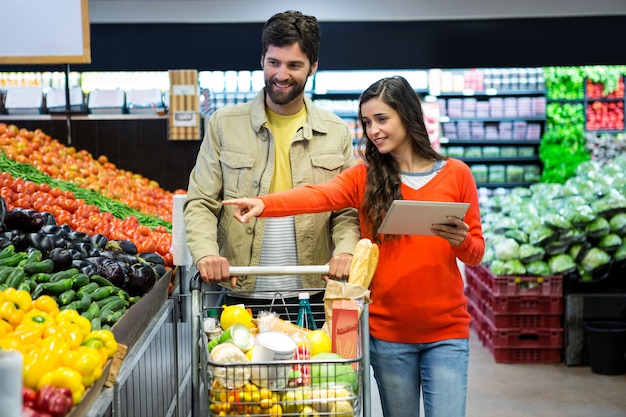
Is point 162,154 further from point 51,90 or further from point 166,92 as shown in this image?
point 51,90

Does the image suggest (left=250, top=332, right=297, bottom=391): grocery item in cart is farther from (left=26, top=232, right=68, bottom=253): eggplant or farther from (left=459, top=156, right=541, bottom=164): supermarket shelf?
(left=459, top=156, right=541, bottom=164): supermarket shelf

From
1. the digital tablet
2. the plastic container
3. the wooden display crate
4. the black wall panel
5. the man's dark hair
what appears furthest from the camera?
the black wall panel

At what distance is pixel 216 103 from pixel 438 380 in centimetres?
869

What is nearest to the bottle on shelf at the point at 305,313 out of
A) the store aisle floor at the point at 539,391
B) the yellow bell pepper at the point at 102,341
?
the yellow bell pepper at the point at 102,341

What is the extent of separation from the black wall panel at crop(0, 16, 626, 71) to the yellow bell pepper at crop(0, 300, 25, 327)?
7461mm

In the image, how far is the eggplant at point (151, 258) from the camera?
4074 millimetres

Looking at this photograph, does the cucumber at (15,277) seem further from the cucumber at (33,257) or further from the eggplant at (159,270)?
the eggplant at (159,270)

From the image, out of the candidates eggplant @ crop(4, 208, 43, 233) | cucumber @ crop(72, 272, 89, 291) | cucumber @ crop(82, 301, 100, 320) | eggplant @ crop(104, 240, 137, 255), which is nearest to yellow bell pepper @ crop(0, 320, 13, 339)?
cucumber @ crop(82, 301, 100, 320)

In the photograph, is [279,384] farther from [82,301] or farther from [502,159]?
A: [502,159]

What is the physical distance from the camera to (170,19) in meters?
9.85

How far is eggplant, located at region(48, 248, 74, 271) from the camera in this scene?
337 centimetres

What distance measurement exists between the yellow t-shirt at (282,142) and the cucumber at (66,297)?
0.81 metres

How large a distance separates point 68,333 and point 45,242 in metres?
1.37

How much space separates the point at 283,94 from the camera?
113 inches
